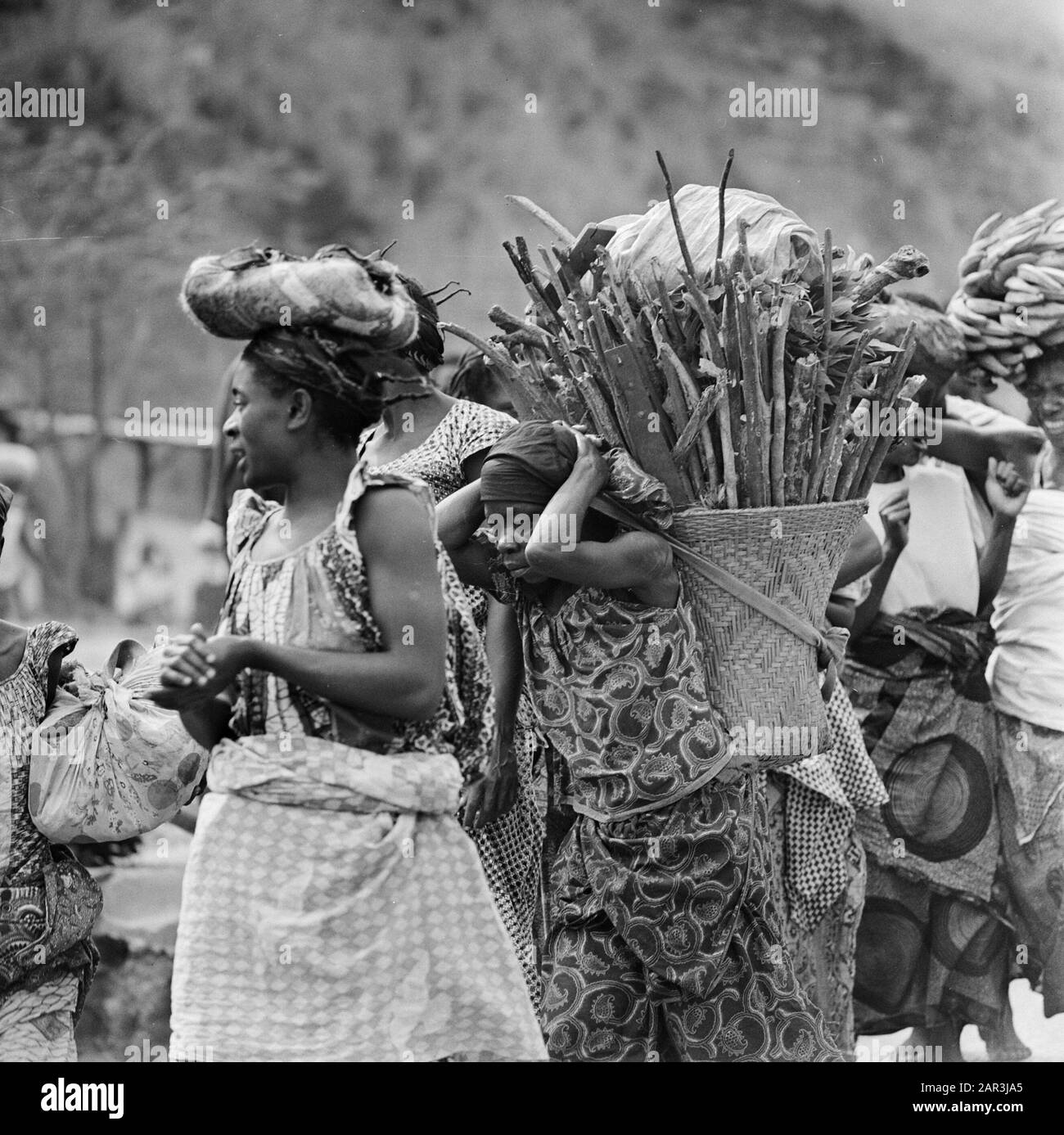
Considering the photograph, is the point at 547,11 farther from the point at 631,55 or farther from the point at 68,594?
the point at 68,594

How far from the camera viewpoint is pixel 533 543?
14.0 feet

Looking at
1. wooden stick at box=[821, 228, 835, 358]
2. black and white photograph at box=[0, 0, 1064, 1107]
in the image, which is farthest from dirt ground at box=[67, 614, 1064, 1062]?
wooden stick at box=[821, 228, 835, 358]

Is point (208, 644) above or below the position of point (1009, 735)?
above

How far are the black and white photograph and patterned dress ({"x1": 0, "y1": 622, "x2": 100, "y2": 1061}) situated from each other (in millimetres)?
11

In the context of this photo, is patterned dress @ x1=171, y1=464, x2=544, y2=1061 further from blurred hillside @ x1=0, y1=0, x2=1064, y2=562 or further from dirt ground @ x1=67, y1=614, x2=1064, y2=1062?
blurred hillside @ x1=0, y1=0, x2=1064, y2=562

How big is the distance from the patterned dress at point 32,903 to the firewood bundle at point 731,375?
1.28m

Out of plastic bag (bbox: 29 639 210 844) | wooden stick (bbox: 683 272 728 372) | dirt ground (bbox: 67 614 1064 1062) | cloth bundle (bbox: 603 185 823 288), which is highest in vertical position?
cloth bundle (bbox: 603 185 823 288)

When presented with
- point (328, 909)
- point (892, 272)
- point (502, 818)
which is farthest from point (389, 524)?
point (502, 818)

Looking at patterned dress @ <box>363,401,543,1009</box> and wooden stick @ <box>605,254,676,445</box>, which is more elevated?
wooden stick @ <box>605,254,676,445</box>

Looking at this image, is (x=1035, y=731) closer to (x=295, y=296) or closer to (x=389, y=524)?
(x=389, y=524)

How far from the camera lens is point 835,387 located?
461 cm

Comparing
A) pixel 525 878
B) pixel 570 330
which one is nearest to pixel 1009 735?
pixel 525 878

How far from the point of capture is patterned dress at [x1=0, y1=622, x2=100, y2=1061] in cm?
418
